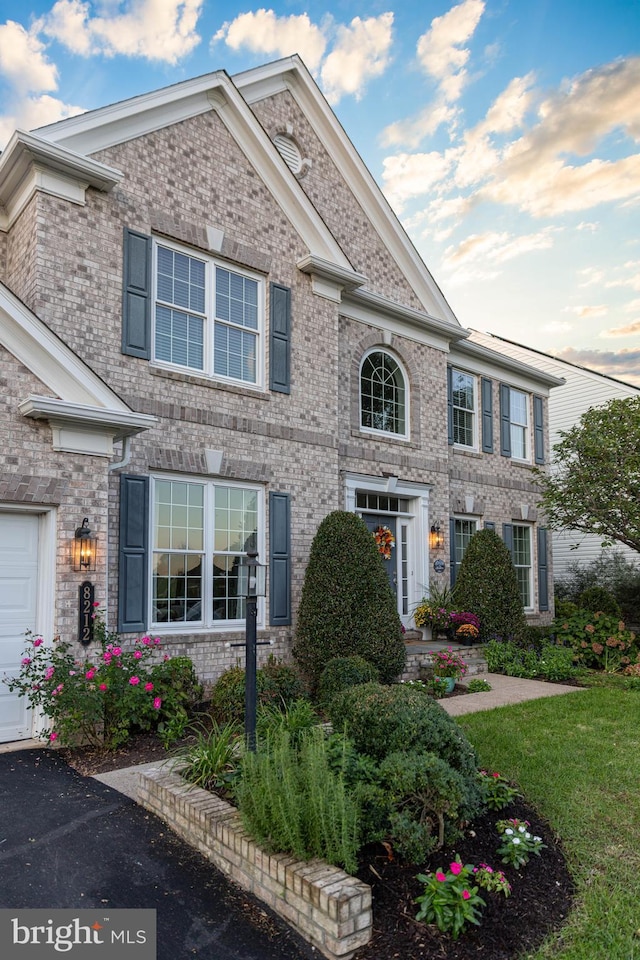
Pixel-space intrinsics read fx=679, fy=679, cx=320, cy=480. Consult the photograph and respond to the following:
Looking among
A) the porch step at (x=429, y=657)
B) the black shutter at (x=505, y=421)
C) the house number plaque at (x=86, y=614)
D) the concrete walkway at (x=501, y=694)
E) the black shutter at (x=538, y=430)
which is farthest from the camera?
the black shutter at (x=538, y=430)

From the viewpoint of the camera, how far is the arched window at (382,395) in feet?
39.0

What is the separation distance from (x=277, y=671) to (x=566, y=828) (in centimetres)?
422

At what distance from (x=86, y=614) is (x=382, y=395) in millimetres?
6965

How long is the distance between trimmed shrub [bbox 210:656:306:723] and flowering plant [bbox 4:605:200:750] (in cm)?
49

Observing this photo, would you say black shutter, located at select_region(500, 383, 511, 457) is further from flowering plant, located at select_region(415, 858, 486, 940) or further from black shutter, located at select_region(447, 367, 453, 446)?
flowering plant, located at select_region(415, 858, 486, 940)

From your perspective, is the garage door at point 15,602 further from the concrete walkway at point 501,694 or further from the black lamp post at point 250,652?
the concrete walkway at point 501,694

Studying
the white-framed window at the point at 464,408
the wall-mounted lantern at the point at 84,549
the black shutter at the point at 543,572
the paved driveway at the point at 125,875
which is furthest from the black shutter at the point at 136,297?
the black shutter at the point at 543,572

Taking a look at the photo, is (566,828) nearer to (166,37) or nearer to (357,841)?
(357,841)

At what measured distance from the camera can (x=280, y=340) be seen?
9906 mm

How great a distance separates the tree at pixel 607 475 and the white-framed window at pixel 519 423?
340 cm

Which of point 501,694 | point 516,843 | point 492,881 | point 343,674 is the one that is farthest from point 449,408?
point 492,881

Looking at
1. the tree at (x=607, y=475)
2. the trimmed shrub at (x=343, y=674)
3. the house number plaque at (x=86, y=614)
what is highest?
the tree at (x=607, y=475)

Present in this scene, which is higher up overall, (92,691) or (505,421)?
(505,421)

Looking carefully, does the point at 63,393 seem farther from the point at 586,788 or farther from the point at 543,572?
the point at 543,572
